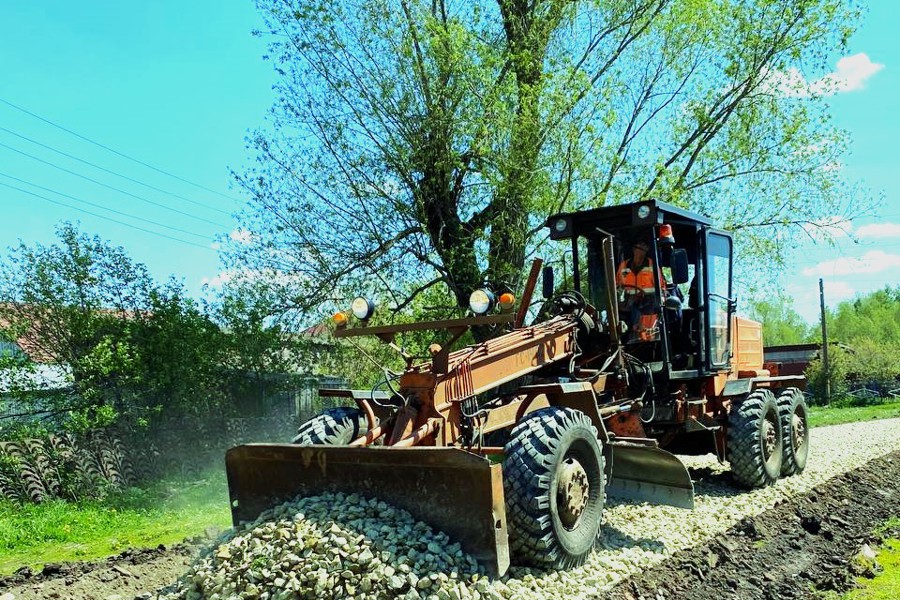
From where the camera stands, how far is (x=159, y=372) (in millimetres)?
12258

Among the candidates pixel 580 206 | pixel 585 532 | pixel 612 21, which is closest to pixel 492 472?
pixel 585 532

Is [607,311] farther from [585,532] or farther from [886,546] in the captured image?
[886,546]

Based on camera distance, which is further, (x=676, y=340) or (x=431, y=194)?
(x=431, y=194)

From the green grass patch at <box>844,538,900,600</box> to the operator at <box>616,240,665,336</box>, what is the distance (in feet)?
9.40

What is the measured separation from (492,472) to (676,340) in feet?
13.9

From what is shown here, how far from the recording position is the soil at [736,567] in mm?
5344

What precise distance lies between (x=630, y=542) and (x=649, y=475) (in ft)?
2.09

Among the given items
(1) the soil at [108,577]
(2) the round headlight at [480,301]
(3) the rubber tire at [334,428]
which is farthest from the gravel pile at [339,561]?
(2) the round headlight at [480,301]

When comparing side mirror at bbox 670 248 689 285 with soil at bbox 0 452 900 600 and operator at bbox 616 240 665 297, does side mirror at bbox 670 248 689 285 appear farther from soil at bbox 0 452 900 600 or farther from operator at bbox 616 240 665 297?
soil at bbox 0 452 900 600

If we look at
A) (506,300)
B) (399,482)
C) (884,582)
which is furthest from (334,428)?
(884,582)

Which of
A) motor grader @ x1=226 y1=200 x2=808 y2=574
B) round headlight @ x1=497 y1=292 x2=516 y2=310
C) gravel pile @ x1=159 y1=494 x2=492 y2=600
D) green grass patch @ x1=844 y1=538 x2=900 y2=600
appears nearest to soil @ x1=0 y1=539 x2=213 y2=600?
gravel pile @ x1=159 y1=494 x2=492 y2=600

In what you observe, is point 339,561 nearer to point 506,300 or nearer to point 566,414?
point 566,414

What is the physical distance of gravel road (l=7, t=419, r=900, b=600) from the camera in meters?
4.64

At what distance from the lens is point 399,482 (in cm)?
514
